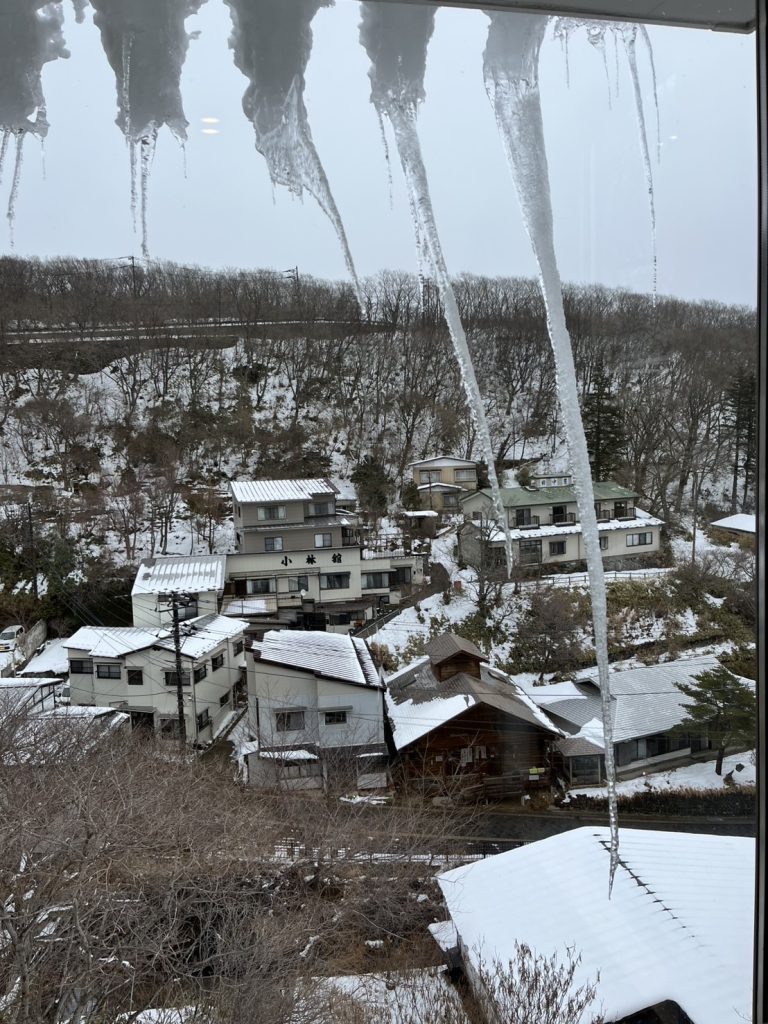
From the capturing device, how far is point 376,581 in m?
1.96

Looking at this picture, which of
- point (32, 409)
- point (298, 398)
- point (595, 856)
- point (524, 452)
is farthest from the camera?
point (298, 398)

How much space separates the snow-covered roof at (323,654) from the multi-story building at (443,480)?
508mm

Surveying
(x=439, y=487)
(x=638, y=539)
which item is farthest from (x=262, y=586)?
(x=638, y=539)

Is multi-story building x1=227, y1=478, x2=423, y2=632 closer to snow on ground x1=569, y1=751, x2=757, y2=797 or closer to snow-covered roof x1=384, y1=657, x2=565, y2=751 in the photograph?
snow-covered roof x1=384, y1=657, x2=565, y2=751

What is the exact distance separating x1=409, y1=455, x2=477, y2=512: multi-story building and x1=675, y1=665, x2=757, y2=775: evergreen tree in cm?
81

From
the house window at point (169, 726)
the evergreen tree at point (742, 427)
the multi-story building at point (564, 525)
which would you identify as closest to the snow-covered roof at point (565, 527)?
the multi-story building at point (564, 525)

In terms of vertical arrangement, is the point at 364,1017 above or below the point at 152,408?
below

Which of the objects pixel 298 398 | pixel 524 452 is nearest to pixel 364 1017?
pixel 524 452

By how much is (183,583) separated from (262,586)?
0.25 meters

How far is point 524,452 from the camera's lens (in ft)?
5.89

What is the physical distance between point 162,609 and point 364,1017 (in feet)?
4.03

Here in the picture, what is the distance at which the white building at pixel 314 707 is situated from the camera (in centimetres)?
199

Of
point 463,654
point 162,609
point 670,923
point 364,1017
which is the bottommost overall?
point 364,1017

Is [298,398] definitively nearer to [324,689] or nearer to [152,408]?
[152,408]
